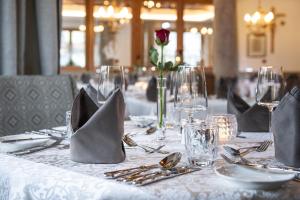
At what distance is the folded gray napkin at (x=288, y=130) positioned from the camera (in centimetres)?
134

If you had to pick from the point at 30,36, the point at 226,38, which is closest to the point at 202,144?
the point at 30,36

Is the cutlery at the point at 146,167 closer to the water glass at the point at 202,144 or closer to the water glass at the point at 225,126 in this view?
the water glass at the point at 202,144

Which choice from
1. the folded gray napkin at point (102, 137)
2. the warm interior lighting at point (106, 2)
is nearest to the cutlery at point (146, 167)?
the folded gray napkin at point (102, 137)

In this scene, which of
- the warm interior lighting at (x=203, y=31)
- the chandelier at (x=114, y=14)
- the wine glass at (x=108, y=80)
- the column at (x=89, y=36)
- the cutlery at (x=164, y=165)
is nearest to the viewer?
the cutlery at (x=164, y=165)

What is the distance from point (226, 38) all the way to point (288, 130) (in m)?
6.94

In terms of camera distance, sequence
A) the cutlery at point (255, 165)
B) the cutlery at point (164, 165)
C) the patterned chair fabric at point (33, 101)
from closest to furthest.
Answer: the cutlery at point (164, 165) → the cutlery at point (255, 165) → the patterned chair fabric at point (33, 101)

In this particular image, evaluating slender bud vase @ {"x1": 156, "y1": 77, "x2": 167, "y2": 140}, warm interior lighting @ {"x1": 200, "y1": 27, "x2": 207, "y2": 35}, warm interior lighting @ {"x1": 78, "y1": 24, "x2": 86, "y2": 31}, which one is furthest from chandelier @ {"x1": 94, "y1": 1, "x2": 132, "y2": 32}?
slender bud vase @ {"x1": 156, "y1": 77, "x2": 167, "y2": 140}

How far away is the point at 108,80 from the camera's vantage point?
184 centimetres

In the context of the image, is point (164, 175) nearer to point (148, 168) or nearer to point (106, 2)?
point (148, 168)

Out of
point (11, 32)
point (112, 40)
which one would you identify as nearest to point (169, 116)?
point (11, 32)

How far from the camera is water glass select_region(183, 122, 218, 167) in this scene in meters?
1.34

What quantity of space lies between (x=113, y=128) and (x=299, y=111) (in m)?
0.53

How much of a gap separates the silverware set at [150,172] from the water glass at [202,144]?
0.16 feet

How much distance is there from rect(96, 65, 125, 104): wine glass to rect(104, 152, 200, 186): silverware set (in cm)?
58
